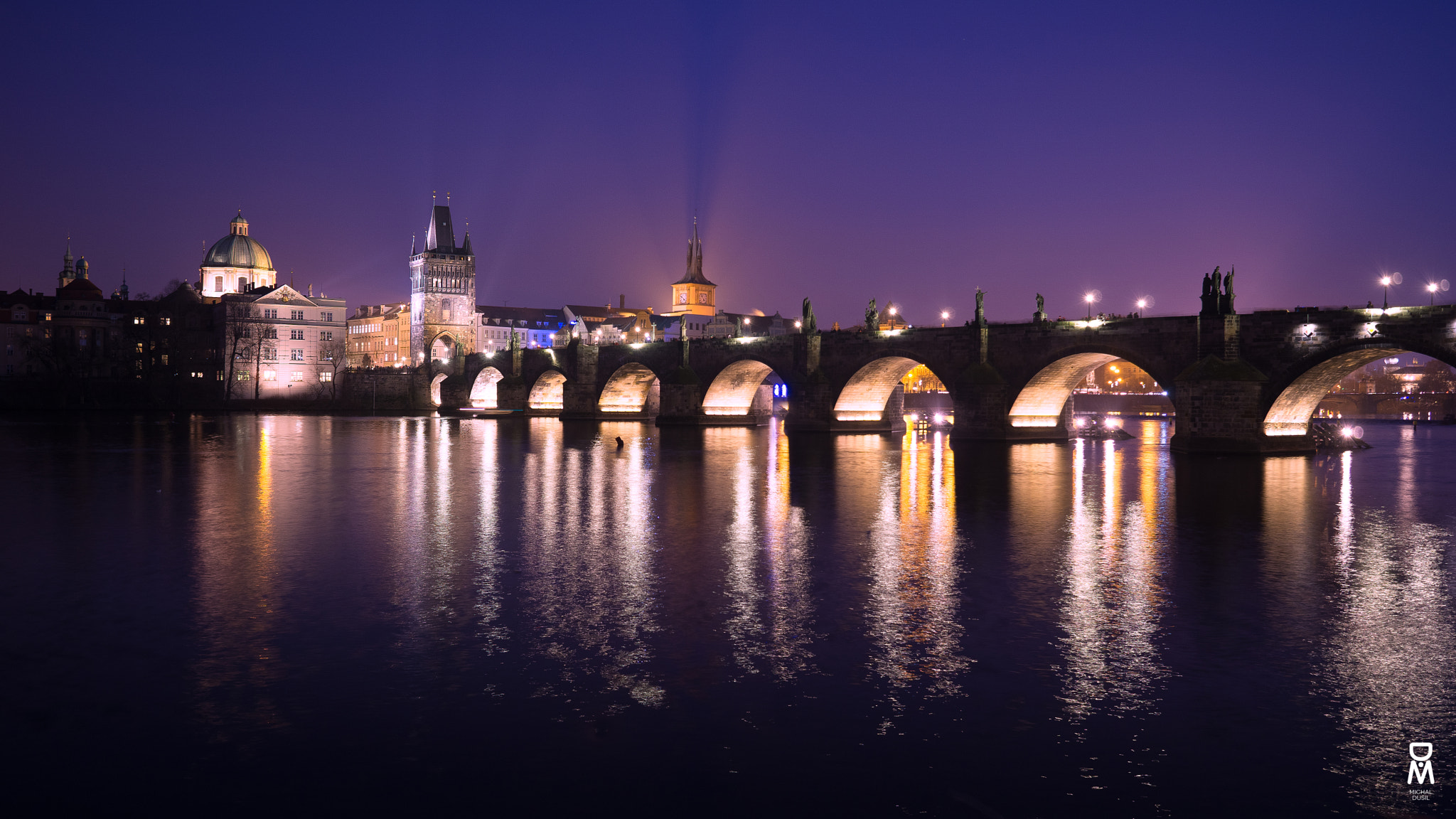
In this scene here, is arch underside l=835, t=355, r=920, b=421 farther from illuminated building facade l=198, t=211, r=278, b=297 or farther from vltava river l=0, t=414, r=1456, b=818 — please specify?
illuminated building facade l=198, t=211, r=278, b=297

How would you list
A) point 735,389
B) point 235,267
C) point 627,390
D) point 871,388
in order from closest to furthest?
point 871,388, point 735,389, point 627,390, point 235,267

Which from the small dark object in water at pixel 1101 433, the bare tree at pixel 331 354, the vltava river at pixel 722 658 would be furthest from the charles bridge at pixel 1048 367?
the bare tree at pixel 331 354

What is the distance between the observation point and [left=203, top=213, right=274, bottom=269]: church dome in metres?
138

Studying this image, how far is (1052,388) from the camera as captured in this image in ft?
162

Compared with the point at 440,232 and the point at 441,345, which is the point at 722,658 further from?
the point at 440,232

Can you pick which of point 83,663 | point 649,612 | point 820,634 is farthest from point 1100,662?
point 83,663

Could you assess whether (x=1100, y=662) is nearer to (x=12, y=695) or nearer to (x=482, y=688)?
(x=482, y=688)

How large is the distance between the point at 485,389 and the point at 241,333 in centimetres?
2703

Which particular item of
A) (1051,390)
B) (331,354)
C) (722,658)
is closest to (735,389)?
(1051,390)

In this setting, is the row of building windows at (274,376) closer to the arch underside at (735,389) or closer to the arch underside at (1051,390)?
the arch underside at (735,389)

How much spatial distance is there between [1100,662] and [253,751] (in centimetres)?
754

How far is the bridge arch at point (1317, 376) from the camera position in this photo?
34844 mm

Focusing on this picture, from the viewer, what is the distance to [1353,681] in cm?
908

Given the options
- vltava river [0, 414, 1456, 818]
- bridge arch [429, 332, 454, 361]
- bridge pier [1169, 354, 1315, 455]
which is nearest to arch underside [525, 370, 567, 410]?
bridge arch [429, 332, 454, 361]
